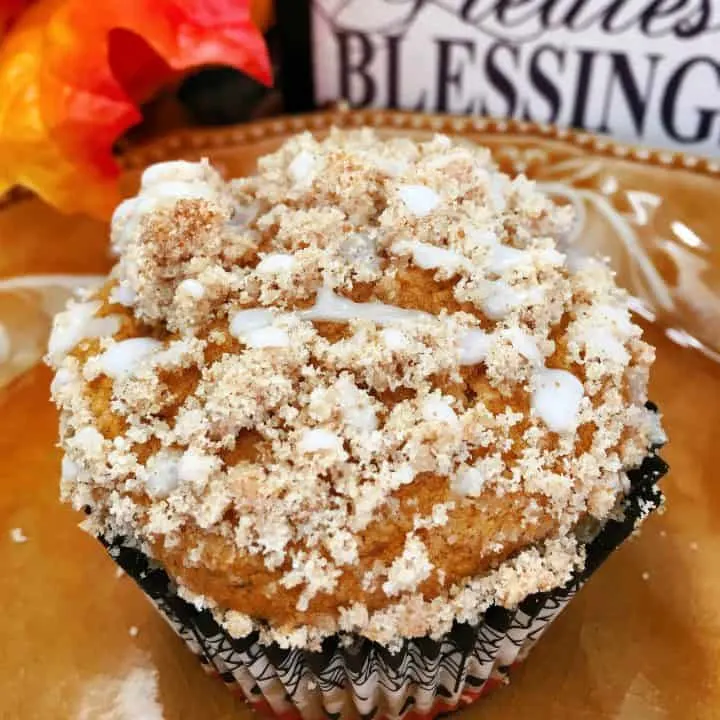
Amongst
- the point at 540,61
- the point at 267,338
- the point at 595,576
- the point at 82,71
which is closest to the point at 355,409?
the point at 267,338

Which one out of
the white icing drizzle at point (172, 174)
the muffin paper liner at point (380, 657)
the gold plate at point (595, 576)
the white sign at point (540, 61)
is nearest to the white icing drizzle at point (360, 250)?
the white icing drizzle at point (172, 174)

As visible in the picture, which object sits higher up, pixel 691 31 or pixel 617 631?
pixel 691 31

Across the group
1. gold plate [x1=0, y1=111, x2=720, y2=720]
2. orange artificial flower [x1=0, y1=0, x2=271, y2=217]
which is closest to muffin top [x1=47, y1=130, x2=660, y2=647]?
gold plate [x1=0, y1=111, x2=720, y2=720]

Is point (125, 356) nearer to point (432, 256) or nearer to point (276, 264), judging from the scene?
point (276, 264)

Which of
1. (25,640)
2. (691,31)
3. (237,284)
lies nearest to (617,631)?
(237,284)

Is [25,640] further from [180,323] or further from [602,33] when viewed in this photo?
[602,33]

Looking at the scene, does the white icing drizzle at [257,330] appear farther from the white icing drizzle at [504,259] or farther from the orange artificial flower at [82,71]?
the orange artificial flower at [82,71]
